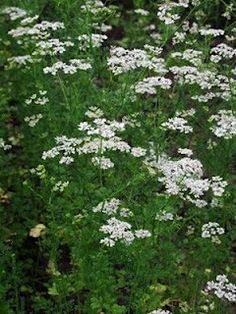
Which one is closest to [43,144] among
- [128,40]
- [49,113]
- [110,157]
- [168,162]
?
[49,113]

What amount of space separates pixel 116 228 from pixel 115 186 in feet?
1.59

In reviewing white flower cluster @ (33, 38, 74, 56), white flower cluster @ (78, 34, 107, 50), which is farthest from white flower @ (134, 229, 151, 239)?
white flower cluster @ (78, 34, 107, 50)

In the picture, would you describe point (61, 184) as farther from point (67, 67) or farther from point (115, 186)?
point (67, 67)

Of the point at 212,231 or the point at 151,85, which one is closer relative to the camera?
the point at 212,231

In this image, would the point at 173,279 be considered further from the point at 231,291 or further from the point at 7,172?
the point at 7,172

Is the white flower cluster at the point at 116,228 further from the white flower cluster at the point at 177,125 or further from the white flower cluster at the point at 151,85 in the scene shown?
the white flower cluster at the point at 151,85

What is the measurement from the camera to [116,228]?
369cm

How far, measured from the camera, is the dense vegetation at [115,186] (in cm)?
390

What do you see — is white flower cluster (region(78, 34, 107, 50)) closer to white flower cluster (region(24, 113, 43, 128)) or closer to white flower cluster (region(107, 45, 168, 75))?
white flower cluster (region(107, 45, 168, 75))

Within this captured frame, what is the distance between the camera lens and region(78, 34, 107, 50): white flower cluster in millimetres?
4980

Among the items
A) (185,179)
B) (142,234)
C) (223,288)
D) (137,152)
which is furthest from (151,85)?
(223,288)

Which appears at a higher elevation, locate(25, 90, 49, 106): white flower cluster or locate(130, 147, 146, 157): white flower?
locate(25, 90, 49, 106): white flower cluster

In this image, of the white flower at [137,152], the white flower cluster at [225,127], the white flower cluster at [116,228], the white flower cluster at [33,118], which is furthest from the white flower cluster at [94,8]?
the white flower cluster at [116,228]

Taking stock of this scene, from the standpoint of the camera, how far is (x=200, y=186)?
387 centimetres
